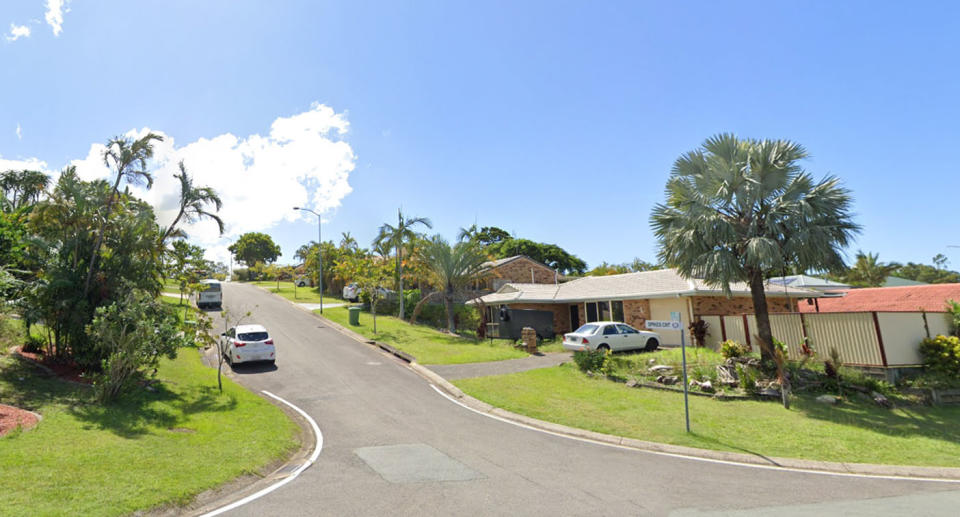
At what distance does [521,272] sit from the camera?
40344mm

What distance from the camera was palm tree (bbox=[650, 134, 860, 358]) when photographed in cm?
1379

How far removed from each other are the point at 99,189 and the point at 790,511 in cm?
1892

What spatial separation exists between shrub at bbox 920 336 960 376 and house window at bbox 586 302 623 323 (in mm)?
13307

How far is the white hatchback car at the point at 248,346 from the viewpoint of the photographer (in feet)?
55.9

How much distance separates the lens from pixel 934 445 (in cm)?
963

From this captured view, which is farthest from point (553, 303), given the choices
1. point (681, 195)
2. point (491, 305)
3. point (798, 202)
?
point (798, 202)

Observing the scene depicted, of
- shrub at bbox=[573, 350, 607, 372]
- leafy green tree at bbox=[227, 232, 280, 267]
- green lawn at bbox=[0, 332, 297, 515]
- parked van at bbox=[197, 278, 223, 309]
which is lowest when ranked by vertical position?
green lawn at bbox=[0, 332, 297, 515]

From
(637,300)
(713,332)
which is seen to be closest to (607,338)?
(713,332)

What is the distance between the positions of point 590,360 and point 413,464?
10517 millimetres

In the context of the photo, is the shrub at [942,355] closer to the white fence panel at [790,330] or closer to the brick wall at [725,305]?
the white fence panel at [790,330]

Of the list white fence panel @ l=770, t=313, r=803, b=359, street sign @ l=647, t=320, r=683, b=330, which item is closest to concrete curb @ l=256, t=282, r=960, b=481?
street sign @ l=647, t=320, r=683, b=330

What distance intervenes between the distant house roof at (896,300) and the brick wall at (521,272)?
19472mm

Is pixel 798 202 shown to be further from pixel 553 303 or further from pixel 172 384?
pixel 172 384

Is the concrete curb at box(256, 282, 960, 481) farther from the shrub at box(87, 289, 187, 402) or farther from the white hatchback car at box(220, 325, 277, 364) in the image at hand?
the white hatchback car at box(220, 325, 277, 364)
